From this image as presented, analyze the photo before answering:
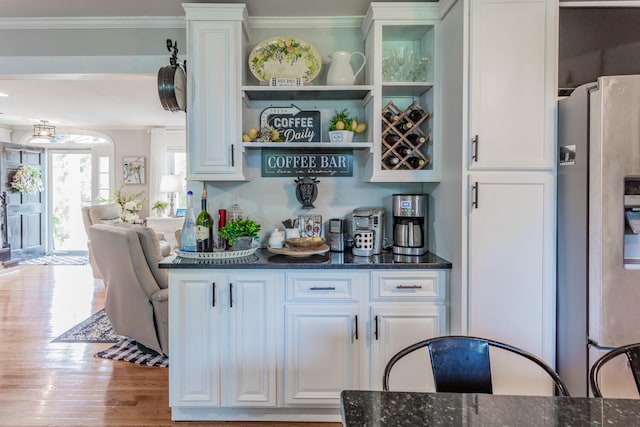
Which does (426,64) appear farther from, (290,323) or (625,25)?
(290,323)

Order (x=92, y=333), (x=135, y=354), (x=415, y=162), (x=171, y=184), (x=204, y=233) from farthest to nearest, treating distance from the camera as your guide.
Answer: (x=171, y=184), (x=92, y=333), (x=135, y=354), (x=415, y=162), (x=204, y=233)

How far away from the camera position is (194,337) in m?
2.14

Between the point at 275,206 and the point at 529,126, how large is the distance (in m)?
1.61

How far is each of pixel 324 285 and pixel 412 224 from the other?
675mm

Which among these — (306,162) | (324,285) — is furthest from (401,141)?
(324,285)

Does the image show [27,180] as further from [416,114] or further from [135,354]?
[416,114]

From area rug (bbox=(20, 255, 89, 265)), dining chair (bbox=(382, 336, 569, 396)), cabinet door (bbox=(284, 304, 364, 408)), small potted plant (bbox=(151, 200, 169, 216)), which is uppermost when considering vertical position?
small potted plant (bbox=(151, 200, 169, 216))

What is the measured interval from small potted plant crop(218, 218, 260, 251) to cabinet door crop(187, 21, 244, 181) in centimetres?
33

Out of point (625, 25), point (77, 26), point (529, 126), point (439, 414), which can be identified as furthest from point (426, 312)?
point (77, 26)

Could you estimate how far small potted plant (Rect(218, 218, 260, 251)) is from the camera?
231 centimetres

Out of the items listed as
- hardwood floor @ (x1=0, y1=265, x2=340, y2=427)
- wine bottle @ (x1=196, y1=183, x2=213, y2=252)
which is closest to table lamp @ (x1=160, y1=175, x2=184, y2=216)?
hardwood floor @ (x1=0, y1=265, x2=340, y2=427)

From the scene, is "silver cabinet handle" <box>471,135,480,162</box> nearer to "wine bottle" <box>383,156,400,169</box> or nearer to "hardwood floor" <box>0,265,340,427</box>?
"wine bottle" <box>383,156,400,169</box>

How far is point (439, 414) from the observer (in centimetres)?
94

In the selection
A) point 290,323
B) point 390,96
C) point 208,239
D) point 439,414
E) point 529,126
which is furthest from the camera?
point 390,96
